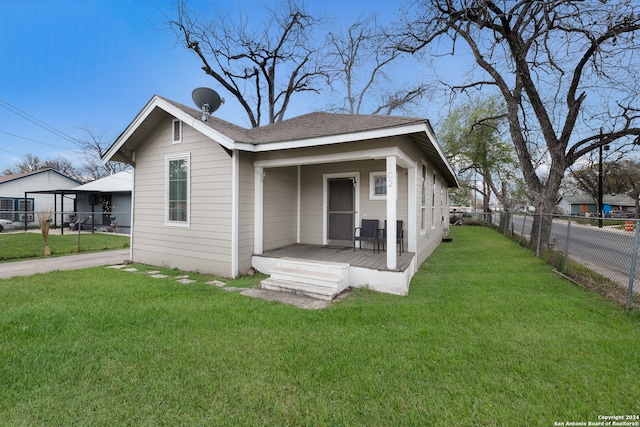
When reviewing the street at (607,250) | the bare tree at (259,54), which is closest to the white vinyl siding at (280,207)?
the street at (607,250)

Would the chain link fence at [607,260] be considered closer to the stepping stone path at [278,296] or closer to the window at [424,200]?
the window at [424,200]

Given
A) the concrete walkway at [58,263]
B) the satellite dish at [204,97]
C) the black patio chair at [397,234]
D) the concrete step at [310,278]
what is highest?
the satellite dish at [204,97]

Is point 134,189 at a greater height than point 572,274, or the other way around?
point 134,189

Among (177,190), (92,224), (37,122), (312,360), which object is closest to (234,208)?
(177,190)

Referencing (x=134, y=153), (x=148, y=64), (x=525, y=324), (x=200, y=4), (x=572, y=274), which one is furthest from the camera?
(x=148, y=64)

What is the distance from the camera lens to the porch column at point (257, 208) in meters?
6.14

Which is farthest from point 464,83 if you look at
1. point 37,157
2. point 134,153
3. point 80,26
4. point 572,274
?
point 37,157

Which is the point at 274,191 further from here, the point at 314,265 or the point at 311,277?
the point at 311,277

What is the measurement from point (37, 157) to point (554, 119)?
4404cm

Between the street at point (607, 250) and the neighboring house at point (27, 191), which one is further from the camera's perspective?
the neighboring house at point (27, 191)

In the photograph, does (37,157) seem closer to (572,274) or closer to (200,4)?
(200,4)

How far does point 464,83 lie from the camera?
11.4 metres

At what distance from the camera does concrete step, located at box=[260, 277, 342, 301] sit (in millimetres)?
4473

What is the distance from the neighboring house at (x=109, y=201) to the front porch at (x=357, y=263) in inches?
489
